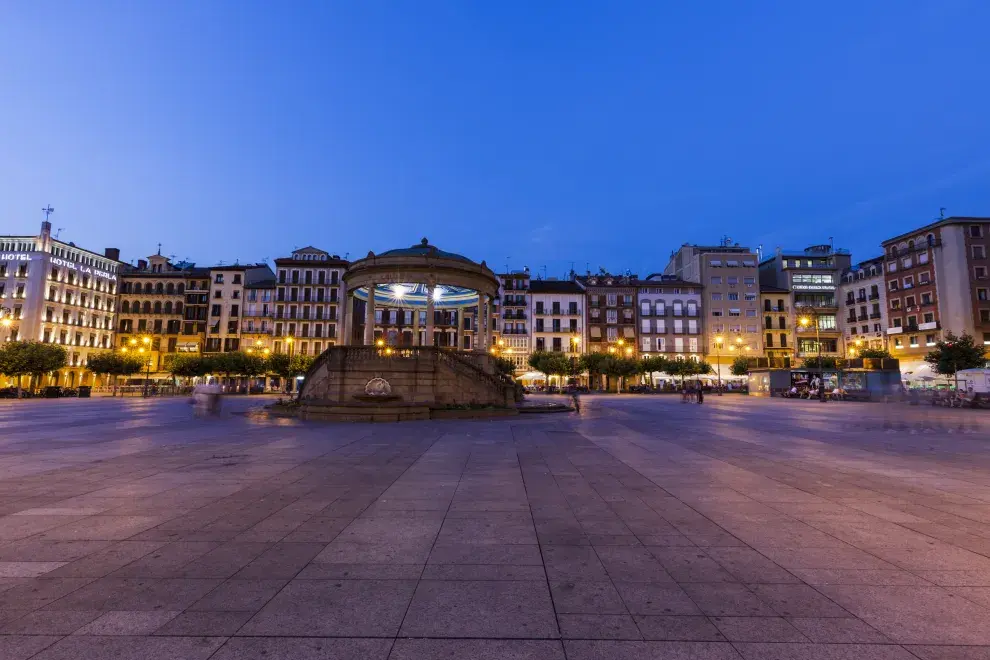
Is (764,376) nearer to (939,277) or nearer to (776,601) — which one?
(939,277)

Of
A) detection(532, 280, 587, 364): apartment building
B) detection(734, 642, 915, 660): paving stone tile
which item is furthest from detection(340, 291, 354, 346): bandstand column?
detection(532, 280, 587, 364): apartment building

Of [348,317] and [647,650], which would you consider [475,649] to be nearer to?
[647,650]

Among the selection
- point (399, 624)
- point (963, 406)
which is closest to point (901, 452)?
point (399, 624)

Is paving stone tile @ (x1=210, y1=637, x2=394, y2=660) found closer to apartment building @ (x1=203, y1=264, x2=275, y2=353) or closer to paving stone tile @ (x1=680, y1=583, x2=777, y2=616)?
paving stone tile @ (x1=680, y1=583, x2=777, y2=616)

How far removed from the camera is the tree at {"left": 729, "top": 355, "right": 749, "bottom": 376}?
3076 inches

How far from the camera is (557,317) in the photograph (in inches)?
3359

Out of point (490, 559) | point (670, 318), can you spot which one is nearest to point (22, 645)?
point (490, 559)

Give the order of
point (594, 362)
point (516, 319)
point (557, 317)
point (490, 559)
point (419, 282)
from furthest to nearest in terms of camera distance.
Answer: point (557, 317) < point (516, 319) < point (594, 362) < point (419, 282) < point (490, 559)

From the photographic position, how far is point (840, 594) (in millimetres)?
3881

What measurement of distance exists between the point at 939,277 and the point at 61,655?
8599cm

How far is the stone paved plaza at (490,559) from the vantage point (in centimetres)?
317

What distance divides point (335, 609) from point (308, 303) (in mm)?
79302

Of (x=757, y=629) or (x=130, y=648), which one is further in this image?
(x=757, y=629)

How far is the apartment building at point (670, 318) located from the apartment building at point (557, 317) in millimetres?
10402
